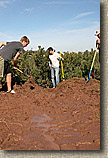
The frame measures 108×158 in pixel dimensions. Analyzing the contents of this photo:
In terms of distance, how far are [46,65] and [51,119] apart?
4.09m

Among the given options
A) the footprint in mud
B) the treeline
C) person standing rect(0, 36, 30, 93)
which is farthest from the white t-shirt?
the footprint in mud

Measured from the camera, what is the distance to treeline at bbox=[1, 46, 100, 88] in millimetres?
7914

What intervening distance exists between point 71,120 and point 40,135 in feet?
3.01

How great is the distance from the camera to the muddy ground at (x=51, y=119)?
287cm

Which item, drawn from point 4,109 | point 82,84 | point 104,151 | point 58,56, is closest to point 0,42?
point 4,109

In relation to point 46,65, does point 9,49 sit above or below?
above

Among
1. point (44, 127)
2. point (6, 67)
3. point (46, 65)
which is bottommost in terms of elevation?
point (44, 127)

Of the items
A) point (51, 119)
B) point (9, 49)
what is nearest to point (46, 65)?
point (9, 49)

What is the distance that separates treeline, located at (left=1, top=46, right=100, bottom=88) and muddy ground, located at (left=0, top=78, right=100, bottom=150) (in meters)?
1.13

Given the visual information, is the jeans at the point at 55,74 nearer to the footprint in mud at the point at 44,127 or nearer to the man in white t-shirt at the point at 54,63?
the man in white t-shirt at the point at 54,63

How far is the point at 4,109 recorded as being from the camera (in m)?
4.79

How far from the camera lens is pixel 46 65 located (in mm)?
8031

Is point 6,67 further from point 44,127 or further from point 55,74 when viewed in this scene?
point 44,127

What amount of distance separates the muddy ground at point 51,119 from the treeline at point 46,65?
1.13m
